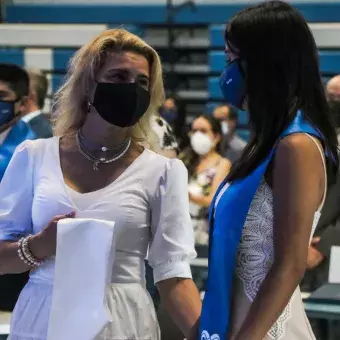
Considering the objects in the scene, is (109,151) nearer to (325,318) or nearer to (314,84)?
(314,84)

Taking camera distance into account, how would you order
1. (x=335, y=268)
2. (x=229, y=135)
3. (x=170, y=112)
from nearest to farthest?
(x=335, y=268)
(x=229, y=135)
(x=170, y=112)

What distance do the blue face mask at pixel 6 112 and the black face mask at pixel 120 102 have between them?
1.34m

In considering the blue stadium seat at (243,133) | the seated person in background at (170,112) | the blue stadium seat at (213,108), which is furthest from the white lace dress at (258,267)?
the blue stadium seat at (213,108)

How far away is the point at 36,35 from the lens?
28.2 ft

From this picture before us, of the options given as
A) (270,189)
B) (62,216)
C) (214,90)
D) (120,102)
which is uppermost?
(120,102)

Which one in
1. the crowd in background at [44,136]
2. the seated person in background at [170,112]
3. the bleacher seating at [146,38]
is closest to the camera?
the crowd in background at [44,136]

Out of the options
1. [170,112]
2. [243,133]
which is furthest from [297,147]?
[243,133]

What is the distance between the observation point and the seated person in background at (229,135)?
20.5ft

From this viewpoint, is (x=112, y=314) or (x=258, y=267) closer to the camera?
(x=258, y=267)

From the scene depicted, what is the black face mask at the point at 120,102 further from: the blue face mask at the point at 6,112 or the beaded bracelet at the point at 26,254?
the blue face mask at the point at 6,112

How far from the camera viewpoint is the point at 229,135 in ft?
21.0

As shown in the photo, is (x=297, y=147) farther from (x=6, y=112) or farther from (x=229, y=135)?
(x=229, y=135)

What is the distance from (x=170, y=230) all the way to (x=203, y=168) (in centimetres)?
370

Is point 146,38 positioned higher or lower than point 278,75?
lower
